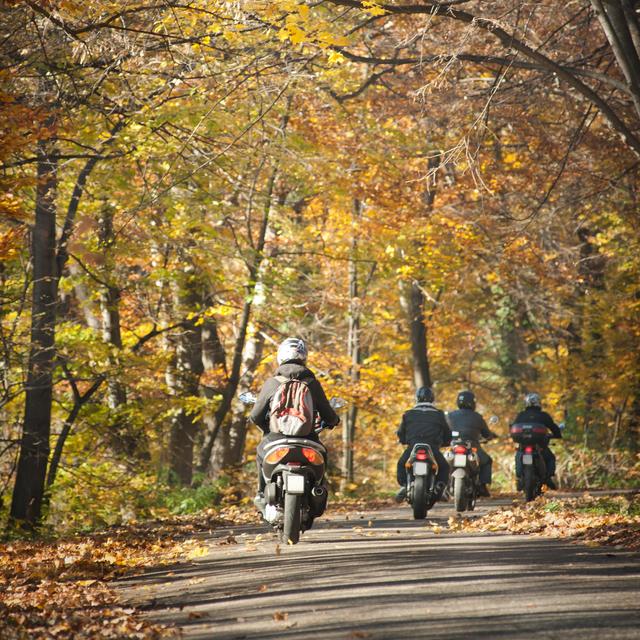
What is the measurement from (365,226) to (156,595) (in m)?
20.9

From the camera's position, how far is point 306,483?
34.5 ft

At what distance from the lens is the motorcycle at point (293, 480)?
10398 mm

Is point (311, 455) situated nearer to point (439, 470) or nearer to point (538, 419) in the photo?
point (439, 470)

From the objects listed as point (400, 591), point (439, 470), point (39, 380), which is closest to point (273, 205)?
point (39, 380)

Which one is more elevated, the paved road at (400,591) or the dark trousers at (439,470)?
the dark trousers at (439,470)

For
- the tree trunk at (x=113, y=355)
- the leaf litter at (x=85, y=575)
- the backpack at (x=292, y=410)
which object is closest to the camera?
the leaf litter at (x=85, y=575)

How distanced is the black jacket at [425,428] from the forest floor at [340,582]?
1388mm

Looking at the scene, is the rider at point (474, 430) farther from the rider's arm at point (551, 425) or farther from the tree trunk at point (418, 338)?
the tree trunk at point (418, 338)

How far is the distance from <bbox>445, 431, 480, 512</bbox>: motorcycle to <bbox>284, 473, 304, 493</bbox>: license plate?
5.54 metres

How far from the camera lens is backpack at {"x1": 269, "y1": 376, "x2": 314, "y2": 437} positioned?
34.8 ft

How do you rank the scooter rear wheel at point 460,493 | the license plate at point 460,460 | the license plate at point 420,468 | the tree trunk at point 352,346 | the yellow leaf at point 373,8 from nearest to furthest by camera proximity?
the yellow leaf at point 373,8 < the license plate at point 420,468 < the license plate at point 460,460 < the scooter rear wheel at point 460,493 < the tree trunk at point 352,346

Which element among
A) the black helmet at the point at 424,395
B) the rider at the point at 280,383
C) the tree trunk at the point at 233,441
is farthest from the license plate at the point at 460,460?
the tree trunk at the point at 233,441

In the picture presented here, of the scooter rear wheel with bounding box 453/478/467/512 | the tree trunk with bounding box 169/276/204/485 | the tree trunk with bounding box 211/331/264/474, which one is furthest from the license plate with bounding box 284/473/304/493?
the tree trunk with bounding box 211/331/264/474

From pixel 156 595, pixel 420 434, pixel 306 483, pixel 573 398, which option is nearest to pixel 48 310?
pixel 420 434
